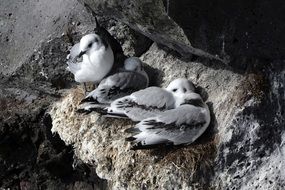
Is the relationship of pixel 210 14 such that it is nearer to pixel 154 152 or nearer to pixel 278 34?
pixel 278 34

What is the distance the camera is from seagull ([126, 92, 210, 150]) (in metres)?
3.23

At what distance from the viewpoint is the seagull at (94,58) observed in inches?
147

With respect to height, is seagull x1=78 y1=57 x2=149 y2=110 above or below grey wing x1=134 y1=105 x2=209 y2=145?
below

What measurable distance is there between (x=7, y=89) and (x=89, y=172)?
2.57ft

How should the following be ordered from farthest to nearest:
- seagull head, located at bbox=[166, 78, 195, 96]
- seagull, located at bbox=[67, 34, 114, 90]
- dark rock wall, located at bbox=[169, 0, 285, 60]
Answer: seagull, located at bbox=[67, 34, 114, 90] → seagull head, located at bbox=[166, 78, 195, 96] → dark rock wall, located at bbox=[169, 0, 285, 60]

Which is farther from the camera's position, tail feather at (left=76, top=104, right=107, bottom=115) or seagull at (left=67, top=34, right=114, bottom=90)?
seagull at (left=67, top=34, right=114, bottom=90)

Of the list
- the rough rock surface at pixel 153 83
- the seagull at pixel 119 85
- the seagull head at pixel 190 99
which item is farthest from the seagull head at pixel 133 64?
the seagull head at pixel 190 99

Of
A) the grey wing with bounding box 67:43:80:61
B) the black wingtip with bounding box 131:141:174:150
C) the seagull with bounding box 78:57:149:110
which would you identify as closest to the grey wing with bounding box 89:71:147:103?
the seagull with bounding box 78:57:149:110

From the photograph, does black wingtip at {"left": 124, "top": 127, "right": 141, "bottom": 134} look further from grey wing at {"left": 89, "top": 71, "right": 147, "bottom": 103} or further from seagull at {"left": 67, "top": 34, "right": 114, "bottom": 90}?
seagull at {"left": 67, "top": 34, "right": 114, "bottom": 90}

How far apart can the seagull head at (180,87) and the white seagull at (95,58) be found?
41 centimetres

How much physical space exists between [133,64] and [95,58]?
0.66 feet

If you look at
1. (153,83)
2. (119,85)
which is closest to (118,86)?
(119,85)

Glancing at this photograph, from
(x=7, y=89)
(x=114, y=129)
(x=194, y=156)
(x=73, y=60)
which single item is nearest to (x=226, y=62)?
(x=194, y=156)

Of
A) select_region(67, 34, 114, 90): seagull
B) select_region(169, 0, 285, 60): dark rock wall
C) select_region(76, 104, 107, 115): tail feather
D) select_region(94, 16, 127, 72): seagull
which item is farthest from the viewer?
select_region(94, 16, 127, 72): seagull
